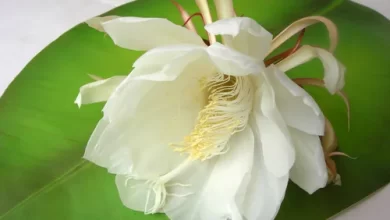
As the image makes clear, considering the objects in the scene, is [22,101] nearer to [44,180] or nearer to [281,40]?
[44,180]

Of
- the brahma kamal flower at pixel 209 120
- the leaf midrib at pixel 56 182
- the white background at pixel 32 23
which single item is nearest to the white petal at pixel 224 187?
the brahma kamal flower at pixel 209 120

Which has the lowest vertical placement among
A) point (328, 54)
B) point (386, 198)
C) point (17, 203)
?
point (386, 198)

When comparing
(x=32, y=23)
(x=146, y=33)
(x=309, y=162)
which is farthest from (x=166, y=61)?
(x=32, y=23)

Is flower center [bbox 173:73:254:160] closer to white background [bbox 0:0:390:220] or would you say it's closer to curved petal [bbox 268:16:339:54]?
curved petal [bbox 268:16:339:54]

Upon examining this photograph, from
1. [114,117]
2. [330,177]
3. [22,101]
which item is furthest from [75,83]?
[330,177]

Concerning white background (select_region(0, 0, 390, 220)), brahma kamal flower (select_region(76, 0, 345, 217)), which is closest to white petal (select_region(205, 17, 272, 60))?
brahma kamal flower (select_region(76, 0, 345, 217))
